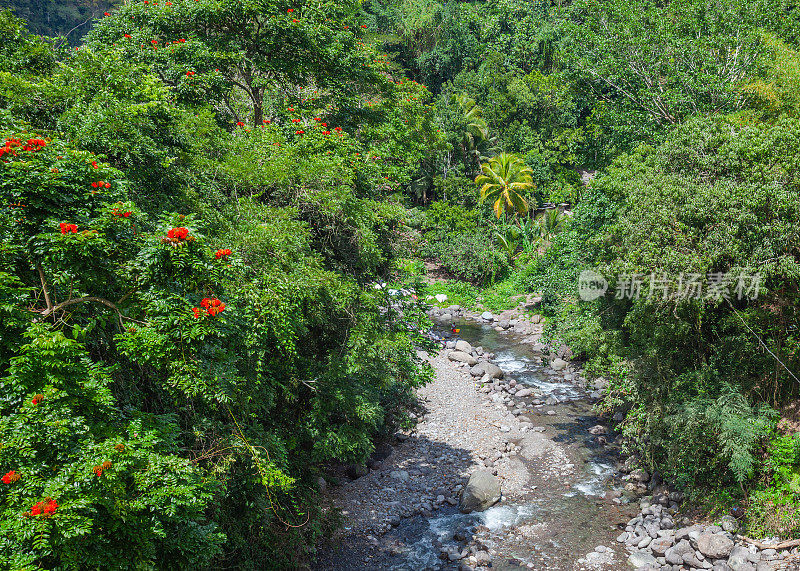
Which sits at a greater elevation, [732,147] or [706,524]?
[732,147]

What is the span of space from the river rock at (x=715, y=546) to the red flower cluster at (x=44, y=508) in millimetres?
9487

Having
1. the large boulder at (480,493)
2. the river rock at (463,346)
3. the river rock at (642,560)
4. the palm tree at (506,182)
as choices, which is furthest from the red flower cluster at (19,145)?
the palm tree at (506,182)

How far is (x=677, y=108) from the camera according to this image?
14523 mm

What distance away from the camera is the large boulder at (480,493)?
10.8 metres

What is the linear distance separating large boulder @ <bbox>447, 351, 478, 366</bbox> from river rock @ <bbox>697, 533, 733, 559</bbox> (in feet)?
34.0

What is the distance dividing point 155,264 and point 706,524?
10.0 m

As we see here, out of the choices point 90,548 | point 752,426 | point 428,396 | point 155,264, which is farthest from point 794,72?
point 90,548

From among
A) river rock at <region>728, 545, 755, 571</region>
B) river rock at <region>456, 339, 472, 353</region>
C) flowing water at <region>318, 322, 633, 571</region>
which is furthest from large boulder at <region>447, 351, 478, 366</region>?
river rock at <region>728, 545, 755, 571</region>

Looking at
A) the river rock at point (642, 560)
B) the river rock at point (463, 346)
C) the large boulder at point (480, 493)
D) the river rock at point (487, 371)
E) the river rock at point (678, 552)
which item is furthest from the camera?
the river rock at point (463, 346)

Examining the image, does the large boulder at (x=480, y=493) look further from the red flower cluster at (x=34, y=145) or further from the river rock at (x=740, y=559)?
the red flower cluster at (x=34, y=145)

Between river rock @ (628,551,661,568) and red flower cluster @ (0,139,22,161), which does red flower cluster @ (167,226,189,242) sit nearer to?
red flower cluster @ (0,139,22,161)

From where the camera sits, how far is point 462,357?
19.1 metres

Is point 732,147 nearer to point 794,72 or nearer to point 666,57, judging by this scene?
point 794,72

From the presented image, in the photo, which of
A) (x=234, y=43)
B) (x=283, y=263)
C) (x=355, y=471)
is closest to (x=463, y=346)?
(x=355, y=471)
